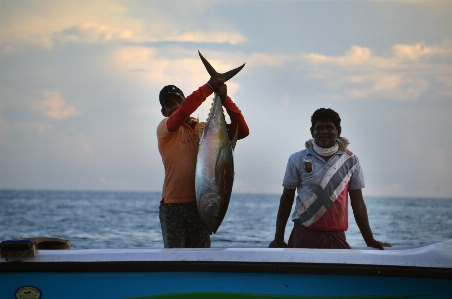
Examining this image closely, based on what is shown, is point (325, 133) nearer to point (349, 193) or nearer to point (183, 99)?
point (349, 193)

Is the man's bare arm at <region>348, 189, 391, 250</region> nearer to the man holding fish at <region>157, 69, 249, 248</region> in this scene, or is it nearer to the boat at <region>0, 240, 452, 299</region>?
the boat at <region>0, 240, 452, 299</region>

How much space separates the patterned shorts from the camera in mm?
4805

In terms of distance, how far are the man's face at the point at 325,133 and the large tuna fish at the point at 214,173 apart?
0.62m

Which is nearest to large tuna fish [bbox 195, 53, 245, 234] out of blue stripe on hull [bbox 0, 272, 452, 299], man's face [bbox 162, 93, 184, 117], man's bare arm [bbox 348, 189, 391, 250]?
man's face [bbox 162, 93, 184, 117]

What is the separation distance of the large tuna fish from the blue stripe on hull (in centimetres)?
78

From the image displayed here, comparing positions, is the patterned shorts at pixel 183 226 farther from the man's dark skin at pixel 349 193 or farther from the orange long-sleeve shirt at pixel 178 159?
the man's dark skin at pixel 349 193

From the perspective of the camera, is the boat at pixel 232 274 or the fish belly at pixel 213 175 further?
the fish belly at pixel 213 175

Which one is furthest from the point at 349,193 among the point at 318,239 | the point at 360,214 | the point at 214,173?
the point at 214,173

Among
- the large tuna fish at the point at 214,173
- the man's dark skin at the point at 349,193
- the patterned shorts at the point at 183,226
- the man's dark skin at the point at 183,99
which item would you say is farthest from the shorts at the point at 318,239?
the man's dark skin at the point at 183,99

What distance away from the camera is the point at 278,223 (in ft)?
15.8

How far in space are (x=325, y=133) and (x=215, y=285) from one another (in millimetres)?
1443

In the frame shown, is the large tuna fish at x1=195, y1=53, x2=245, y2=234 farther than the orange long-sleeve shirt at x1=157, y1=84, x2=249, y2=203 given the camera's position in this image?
No

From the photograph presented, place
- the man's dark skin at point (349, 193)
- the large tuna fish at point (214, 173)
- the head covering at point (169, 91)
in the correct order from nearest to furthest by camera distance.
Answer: the large tuna fish at point (214, 173) → the man's dark skin at point (349, 193) → the head covering at point (169, 91)

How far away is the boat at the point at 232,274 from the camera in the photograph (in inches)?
152
